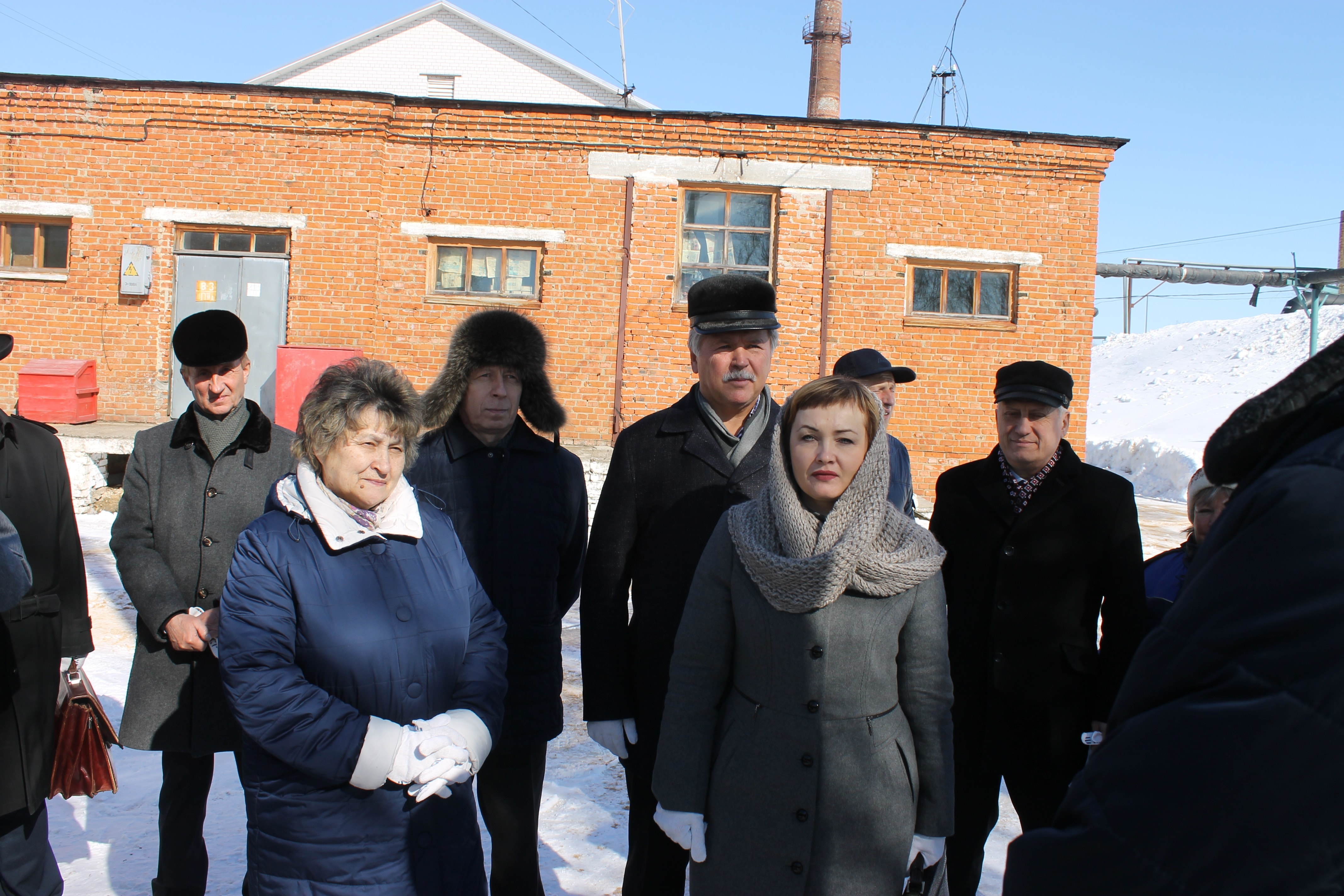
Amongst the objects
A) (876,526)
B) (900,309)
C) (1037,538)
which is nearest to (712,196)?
(900,309)

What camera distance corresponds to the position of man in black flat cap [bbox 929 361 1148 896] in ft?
8.95

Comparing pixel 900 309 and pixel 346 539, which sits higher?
pixel 900 309

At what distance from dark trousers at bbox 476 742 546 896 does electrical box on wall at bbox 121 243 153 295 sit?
33.8ft

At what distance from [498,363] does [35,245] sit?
1098 centimetres

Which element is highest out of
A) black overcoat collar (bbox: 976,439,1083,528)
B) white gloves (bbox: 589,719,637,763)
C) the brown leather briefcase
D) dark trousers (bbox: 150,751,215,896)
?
black overcoat collar (bbox: 976,439,1083,528)

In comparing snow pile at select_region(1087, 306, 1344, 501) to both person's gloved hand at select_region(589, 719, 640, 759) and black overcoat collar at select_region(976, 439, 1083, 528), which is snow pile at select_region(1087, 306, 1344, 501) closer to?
black overcoat collar at select_region(976, 439, 1083, 528)

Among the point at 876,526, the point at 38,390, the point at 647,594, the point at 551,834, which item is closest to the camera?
the point at 876,526

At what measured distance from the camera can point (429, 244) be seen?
35.5 ft

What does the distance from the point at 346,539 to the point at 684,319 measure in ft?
29.7

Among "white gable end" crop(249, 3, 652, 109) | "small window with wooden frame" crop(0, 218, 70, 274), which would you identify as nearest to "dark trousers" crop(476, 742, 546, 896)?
"small window with wooden frame" crop(0, 218, 70, 274)

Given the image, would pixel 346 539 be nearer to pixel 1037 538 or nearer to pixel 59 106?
pixel 1037 538

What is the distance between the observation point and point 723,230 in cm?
1107

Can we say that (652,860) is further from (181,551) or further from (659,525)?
(181,551)

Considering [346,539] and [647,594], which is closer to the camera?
[346,539]
